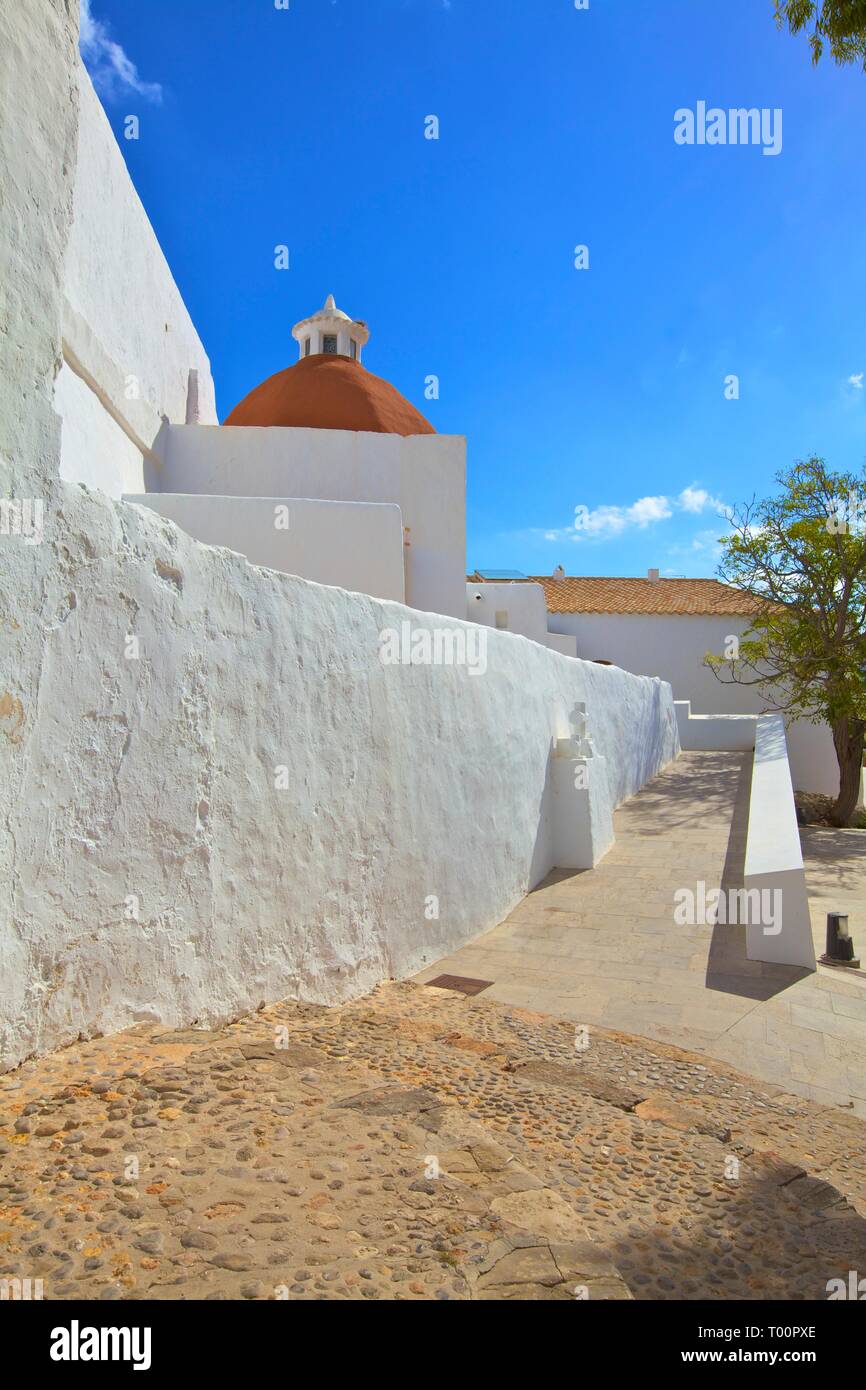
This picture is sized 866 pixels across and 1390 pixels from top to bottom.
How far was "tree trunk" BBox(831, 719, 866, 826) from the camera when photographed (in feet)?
55.3

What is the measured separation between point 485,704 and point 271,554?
359 cm

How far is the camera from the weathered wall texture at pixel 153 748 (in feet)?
7.49

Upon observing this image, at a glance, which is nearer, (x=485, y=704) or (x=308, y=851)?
(x=308, y=851)

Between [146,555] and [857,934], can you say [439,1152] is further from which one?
[857,934]

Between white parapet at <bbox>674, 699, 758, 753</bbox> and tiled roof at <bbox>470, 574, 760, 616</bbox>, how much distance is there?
5747 millimetres

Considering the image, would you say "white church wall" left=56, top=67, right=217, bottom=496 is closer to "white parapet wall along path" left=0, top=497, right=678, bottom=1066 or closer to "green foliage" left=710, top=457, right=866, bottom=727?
"white parapet wall along path" left=0, top=497, right=678, bottom=1066

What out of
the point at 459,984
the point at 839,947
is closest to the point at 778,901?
the point at 839,947

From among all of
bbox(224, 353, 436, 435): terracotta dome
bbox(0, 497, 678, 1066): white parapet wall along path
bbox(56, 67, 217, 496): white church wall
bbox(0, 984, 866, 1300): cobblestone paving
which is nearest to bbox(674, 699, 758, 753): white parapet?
bbox(224, 353, 436, 435): terracotta dome

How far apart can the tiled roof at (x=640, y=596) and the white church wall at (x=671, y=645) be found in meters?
0.25

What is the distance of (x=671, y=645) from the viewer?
79.2ft

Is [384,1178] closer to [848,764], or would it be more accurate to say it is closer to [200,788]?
[200,788]

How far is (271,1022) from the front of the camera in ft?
10.7
